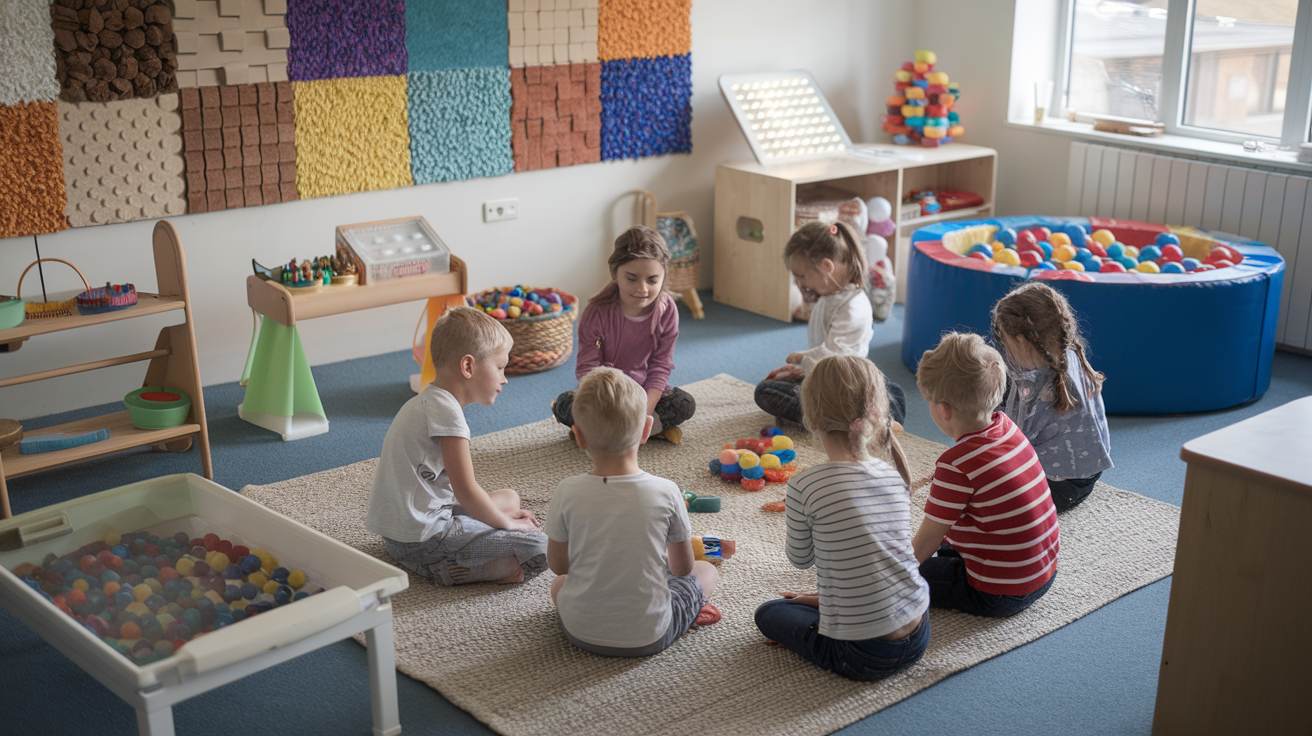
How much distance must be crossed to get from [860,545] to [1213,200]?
343 cm

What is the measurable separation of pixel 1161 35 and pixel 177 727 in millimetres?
5069

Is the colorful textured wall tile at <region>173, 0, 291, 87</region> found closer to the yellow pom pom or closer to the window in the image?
the yellow pom pom

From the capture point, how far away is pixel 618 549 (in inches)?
90.9

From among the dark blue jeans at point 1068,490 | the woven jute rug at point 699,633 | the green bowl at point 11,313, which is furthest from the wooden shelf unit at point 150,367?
the dark blue jeans at point 1068,490

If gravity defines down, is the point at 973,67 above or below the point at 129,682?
above

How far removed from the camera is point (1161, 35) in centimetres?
527

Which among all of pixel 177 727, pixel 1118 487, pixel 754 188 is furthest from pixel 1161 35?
pixel 177 727

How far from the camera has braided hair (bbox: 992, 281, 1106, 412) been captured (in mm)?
2984

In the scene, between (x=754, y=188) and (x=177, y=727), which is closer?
(x=177, y=727)

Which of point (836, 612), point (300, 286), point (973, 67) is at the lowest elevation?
point (836, 612)

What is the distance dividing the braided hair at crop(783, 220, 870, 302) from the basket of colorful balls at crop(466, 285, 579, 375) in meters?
1.22

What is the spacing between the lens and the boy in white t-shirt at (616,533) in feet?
7.55

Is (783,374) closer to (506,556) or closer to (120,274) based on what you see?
(506,556)

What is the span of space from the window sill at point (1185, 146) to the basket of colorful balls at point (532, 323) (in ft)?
8.72
